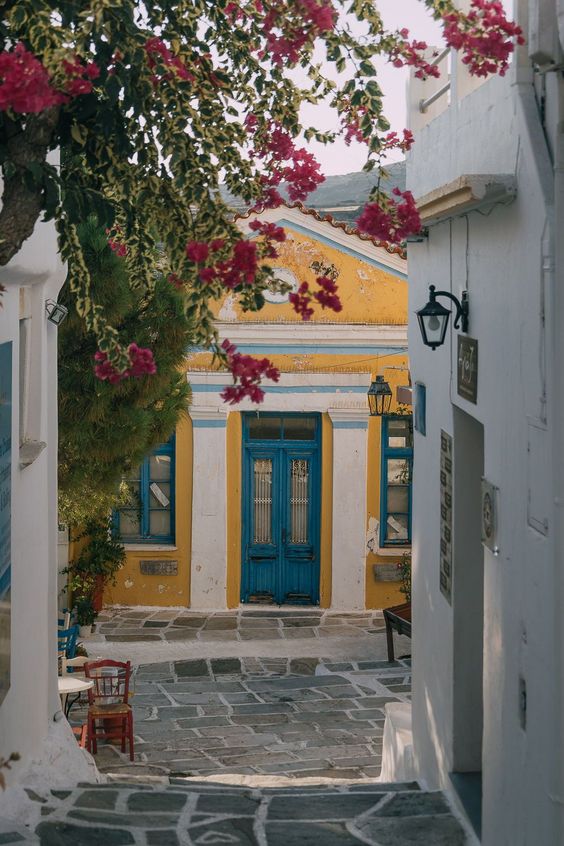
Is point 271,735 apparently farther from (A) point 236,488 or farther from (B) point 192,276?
(B) point 192,276

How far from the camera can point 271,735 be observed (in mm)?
11070

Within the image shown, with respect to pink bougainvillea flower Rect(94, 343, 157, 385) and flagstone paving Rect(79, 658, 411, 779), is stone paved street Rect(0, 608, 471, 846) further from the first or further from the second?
pink bougainvillea flower Rect(94, 343, 157, 385)

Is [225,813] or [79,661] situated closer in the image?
[225,813]

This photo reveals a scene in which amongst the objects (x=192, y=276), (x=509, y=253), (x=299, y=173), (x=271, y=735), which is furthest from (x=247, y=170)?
(x=271, y=735)

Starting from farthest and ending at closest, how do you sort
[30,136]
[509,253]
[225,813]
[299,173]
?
[225,813], [509,253], [299,173], [30,136]

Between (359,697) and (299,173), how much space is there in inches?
322

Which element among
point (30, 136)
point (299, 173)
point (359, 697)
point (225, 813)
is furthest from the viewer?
point (359, 697)

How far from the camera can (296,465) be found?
16.0m

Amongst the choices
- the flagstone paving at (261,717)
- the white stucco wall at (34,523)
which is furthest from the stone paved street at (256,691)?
the white stucco wall at (34,523)

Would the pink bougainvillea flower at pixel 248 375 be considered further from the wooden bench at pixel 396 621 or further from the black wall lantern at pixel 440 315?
the wooden bench at pixel 396 621

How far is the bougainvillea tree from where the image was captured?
3979 millimetres

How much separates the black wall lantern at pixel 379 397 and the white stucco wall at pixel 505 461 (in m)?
6.83

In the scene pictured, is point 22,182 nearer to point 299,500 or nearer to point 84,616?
point 84,616

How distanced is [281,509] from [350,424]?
142cm
